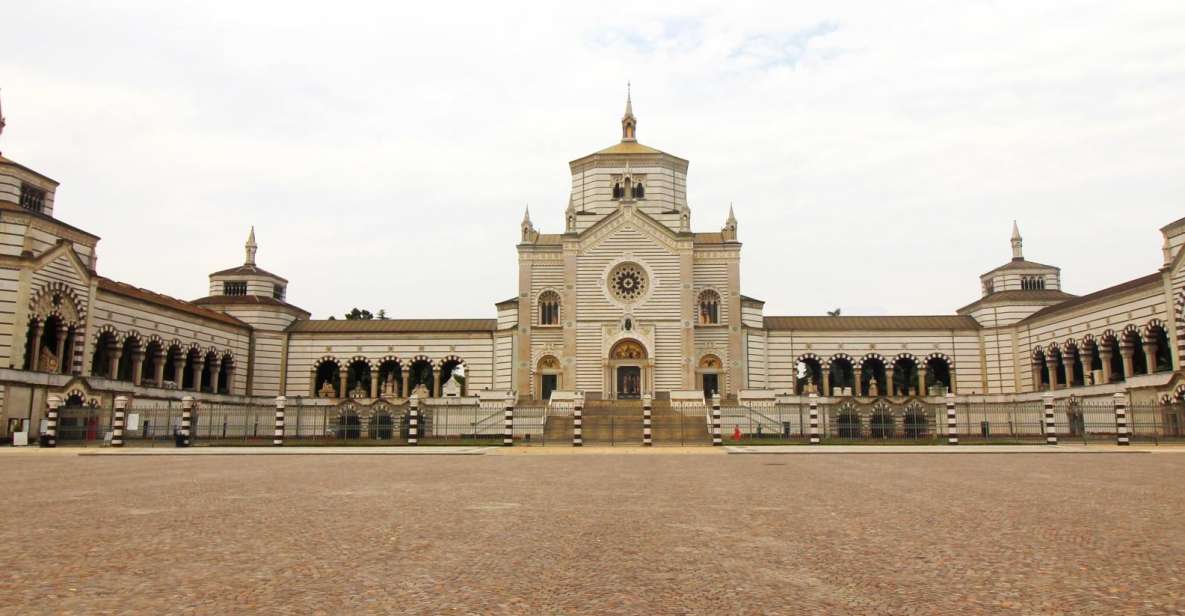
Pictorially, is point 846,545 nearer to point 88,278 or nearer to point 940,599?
point 940,599

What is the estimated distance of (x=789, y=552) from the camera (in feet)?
24.1

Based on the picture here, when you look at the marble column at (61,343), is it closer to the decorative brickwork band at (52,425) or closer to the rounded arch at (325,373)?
the decorative brickwork band at (52,425)

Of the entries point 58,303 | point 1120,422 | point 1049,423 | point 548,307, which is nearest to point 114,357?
point 58,303

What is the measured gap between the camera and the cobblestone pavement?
18.2ft

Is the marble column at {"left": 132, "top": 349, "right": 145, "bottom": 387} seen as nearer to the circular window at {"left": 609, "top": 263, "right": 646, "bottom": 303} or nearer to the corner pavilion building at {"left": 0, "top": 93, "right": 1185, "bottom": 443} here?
the corner pavilion building at {"left": 0, "top": 93, "right": 1185, "bottom": 443}

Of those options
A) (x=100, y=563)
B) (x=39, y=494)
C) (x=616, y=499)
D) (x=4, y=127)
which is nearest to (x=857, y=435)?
(x=616, y=499)

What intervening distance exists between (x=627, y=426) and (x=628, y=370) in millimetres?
9670

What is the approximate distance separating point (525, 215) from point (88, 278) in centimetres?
2384

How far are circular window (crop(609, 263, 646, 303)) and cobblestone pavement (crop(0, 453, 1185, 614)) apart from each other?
3606 cm

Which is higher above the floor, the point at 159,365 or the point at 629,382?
the point at 159,365

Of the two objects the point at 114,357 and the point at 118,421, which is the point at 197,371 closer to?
the point at 114,357

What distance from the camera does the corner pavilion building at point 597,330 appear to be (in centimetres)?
3956

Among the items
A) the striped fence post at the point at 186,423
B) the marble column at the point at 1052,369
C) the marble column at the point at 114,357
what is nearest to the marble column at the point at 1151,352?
the marble column at the point at 1052,369

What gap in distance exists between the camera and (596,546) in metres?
7.70
